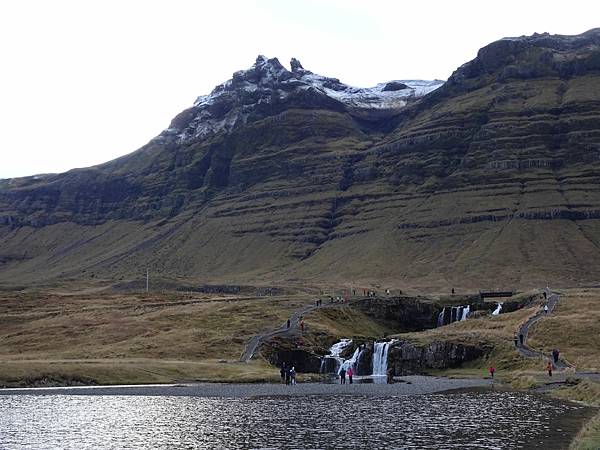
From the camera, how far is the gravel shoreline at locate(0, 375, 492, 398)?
83.6m

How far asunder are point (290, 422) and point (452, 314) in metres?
99.2

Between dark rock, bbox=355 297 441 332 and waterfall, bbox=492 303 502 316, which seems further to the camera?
dark rock, bbox=355 297 441 332

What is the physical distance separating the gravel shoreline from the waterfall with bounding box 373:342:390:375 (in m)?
16.6

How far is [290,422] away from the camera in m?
59.9

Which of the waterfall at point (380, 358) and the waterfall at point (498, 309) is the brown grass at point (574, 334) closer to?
the waterfall at point (498, 309)

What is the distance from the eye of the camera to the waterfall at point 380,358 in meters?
115

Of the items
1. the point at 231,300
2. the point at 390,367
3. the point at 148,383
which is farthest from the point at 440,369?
the point at 231,300

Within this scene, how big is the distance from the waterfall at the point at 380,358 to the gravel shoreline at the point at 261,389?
54.4 ft

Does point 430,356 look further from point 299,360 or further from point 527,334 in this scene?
point 299,360

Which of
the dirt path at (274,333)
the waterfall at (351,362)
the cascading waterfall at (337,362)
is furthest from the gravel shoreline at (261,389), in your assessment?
the dirt path at (274,333)

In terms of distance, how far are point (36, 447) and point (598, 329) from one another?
8602cm

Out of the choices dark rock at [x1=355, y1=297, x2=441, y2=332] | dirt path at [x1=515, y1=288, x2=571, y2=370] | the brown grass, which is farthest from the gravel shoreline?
dark rock at [x1=355, y1=297, x2=441, y2=332]

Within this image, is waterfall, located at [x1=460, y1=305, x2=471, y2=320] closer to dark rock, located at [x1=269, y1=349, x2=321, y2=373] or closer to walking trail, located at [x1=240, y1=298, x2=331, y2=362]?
walking trail, located at [x1=240, y1=298, x2=331, y2=362]

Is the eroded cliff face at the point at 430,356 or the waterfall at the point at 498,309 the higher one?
the waterfall at the point at 498,309
